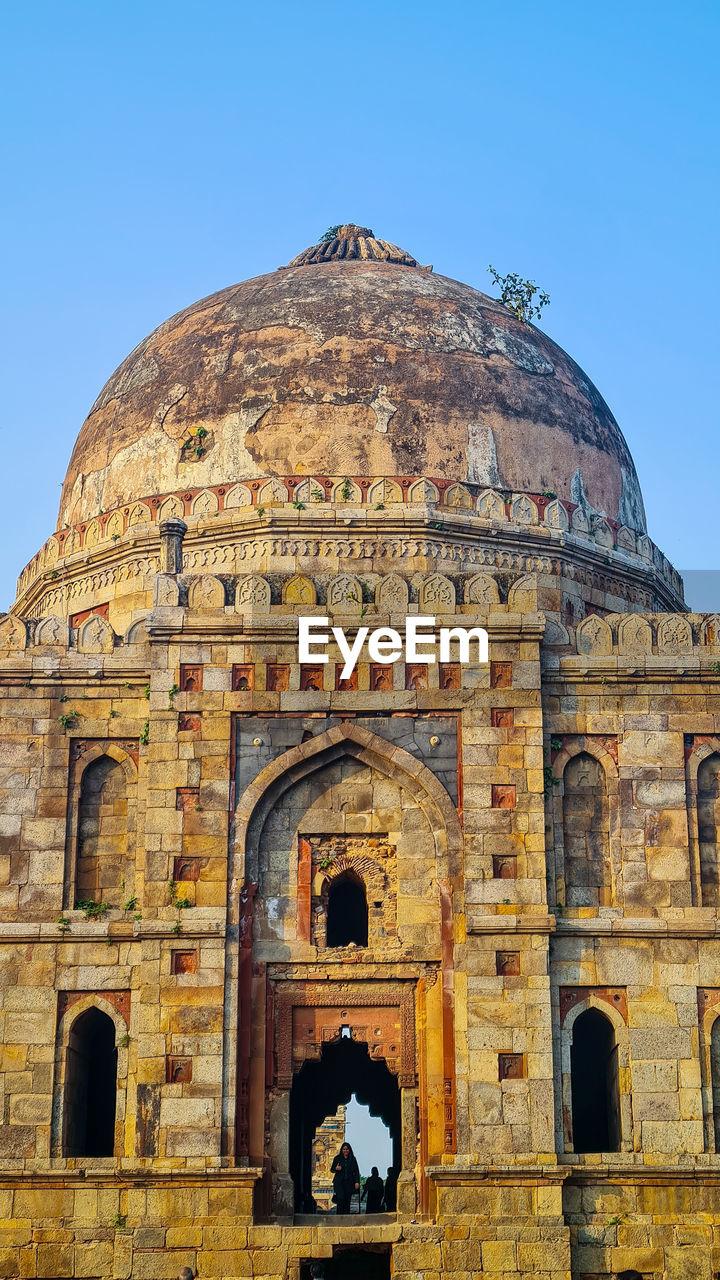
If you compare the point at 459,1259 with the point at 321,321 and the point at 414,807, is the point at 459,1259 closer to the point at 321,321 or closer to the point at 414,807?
the point at 414,807

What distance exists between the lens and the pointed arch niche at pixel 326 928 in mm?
18219

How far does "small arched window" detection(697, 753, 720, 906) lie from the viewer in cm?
1920

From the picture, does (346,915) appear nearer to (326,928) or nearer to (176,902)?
(326,928)

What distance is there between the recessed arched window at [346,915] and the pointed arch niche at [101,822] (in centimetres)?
220

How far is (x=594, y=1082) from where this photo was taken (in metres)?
19.4

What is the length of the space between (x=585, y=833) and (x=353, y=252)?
1111 cm

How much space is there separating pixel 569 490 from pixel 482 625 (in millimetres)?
5543

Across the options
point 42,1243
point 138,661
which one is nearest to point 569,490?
point 138,661

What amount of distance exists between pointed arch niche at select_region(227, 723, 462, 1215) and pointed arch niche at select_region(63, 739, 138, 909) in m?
1.32

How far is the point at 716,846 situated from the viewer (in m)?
19.3

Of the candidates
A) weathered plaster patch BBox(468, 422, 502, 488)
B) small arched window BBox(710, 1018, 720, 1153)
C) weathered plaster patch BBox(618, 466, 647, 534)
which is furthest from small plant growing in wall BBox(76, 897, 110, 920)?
weathered plaster patch BBox(618, 466, 647, 534)

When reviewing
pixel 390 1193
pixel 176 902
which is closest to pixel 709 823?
pixel 176 902

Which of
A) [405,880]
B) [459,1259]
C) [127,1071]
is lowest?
[459,1259]

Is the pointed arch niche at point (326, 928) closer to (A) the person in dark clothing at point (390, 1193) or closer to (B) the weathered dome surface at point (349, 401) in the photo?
(A) the person in dark clothing at point (390, 1193)
